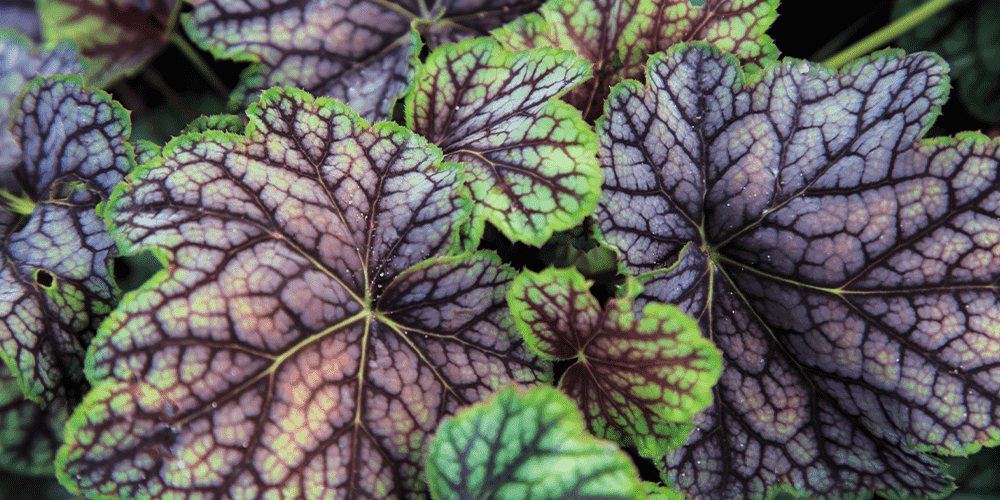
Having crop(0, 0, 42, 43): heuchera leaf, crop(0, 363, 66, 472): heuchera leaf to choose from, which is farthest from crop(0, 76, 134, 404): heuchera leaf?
crop(0, 0, 42, 43): heuchera leaf

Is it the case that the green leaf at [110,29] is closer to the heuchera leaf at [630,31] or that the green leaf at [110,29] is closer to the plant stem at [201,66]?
the plant stem at [201,66]

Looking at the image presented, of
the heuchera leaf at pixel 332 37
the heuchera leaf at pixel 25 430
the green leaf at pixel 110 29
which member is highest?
the heuchera leaf at pixel 332 37

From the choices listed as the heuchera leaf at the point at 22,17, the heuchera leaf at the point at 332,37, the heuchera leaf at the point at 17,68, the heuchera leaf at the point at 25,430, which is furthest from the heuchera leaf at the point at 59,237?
the heuchera leaf at the point at 22,17

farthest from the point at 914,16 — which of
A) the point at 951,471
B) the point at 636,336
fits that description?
the point at 636,336

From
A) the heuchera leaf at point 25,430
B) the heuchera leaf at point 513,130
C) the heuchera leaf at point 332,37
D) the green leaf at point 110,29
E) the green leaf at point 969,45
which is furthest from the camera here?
the green leaf at point 969,45

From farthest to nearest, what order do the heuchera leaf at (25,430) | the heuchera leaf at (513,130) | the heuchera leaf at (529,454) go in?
the heuchera leaf at (25,430) → the heuchera leaf at (513,130) → the heuchera leaf at (529,454)

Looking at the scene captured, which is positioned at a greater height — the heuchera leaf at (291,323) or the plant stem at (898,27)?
the plant stem at (898,27)

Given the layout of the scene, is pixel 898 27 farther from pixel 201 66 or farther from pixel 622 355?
pixel 201 66

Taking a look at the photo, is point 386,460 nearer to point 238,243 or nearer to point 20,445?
point 238,243
